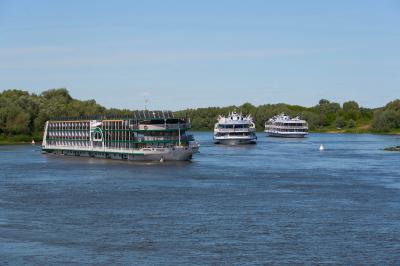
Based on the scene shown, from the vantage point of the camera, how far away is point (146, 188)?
77375mm

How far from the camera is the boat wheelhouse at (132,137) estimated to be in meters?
107

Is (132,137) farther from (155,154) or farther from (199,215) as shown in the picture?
(199,215)

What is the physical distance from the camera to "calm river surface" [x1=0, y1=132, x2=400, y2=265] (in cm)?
4491

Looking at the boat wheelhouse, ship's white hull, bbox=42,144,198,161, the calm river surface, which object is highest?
the boat wheelhouse

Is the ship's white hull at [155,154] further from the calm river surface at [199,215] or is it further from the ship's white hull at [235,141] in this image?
the ship's white hull at [235,141]

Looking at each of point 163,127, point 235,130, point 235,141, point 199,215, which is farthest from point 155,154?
point 235,141

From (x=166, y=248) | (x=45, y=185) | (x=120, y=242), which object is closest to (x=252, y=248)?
(x=166, y=248)

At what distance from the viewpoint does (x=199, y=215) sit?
58.2 metres

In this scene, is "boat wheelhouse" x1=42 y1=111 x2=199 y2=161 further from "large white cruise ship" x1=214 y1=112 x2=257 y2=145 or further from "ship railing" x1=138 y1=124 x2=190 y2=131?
"large white cruise ship" x1=214 y1=112 x2=257 y2=145

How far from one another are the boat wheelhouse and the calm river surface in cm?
625

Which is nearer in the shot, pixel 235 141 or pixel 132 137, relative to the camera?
pixel 132 137

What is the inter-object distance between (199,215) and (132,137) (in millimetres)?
53233

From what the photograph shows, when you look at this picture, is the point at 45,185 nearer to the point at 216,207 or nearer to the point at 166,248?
the point at 216,207

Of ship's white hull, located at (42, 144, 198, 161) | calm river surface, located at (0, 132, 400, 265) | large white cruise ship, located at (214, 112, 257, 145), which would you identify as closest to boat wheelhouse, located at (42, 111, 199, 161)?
ship's white hull, located at (42, 144, 198, 161)
